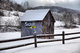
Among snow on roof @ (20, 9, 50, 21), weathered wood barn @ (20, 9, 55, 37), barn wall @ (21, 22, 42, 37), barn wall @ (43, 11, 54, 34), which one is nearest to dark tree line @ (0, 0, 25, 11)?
snow on roof @ (20, 9, 50, 21)

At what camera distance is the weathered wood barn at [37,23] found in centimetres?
1636

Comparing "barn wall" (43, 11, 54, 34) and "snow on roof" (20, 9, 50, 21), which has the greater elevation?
"snow on roof" (20, 9, 50, 21)

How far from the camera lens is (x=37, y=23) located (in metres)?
16.4

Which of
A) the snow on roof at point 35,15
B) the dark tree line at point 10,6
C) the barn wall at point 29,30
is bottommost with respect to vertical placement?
the barn wall at point 29,30

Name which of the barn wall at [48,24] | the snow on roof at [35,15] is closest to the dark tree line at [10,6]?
the snow on roof at [35,15]

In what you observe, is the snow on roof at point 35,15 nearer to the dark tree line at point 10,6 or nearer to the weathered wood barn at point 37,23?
the weathered wood barn at point 37,23

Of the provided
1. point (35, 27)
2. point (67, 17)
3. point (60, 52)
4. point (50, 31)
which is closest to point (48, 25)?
point (50, 31)

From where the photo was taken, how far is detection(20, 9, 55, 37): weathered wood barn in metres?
16.4

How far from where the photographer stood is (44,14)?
55.6 ft

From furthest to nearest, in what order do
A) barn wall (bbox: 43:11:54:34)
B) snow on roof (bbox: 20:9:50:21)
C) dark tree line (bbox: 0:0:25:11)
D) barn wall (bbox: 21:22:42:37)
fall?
dark tree line (bbox: 0:0:25:11) < barn wall (bbox: 43:11:54:34) < snow on roof (bbox: 20:9:50:21) < barn wall (bbox: 21:22:42:37)

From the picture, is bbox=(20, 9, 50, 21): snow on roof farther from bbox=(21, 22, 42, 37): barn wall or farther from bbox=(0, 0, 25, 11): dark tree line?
bbox=(0, 0, 25, 11): dark tree line

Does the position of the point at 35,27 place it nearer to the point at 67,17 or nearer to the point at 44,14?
the point at 44,14

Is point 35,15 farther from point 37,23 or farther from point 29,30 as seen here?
point 29,30

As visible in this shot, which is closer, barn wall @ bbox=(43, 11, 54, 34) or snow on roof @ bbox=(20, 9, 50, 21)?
snow on roof @ bbox=(20, 9, 50, 21)
